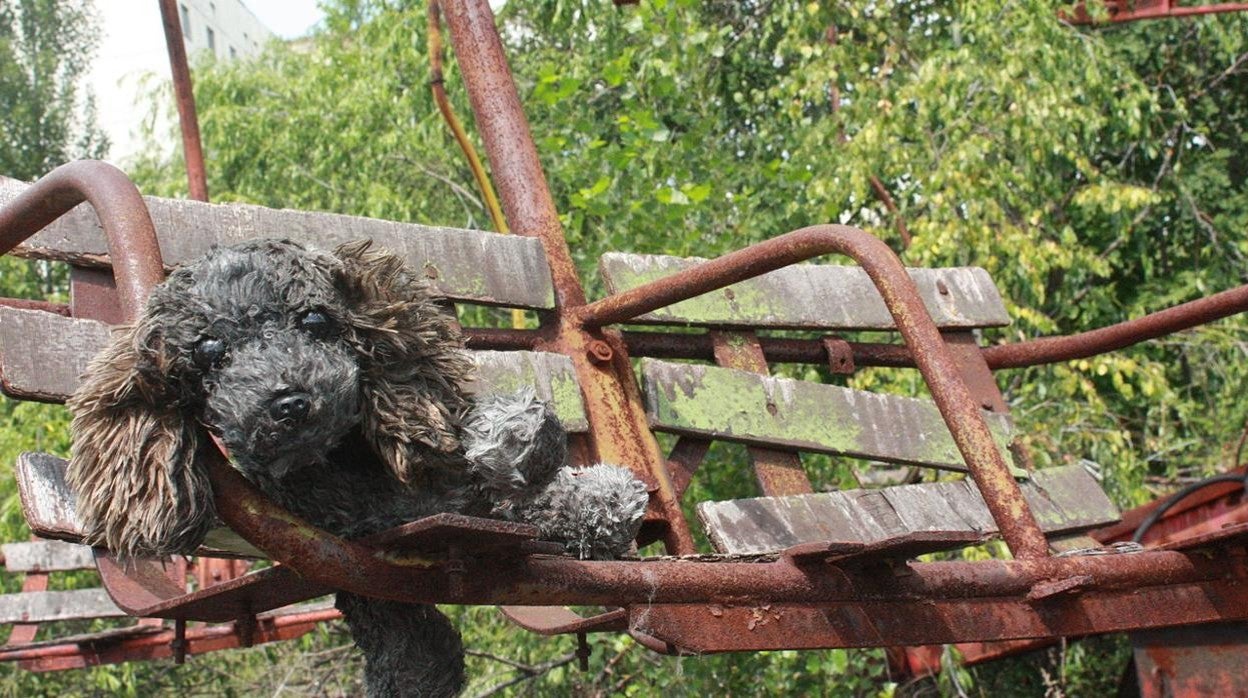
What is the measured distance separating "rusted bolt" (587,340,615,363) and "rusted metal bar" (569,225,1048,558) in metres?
0.27

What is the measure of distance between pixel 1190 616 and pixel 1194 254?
18.4 feet

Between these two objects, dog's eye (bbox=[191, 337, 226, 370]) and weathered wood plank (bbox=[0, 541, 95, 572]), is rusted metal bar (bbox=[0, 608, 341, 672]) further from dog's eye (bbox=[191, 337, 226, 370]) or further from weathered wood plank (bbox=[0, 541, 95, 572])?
dog's eye (bbox=[191, 337, 226, 370])

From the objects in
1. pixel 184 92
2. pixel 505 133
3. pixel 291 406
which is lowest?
pixel 291 406

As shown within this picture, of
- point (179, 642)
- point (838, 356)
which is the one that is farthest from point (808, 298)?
point (179, 642)

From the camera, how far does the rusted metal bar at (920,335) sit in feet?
6.22

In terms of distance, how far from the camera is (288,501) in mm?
1446

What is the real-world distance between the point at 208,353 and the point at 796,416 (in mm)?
1439

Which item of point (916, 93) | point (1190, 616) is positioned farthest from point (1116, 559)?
point (916, 93)

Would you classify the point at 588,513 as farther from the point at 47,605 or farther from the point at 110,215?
the point at 47,605

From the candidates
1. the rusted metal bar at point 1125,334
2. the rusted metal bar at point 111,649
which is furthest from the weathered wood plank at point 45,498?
the rusted metal bar at point 111,649

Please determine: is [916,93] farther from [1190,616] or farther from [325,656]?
[1190,616]

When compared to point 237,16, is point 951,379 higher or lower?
lower

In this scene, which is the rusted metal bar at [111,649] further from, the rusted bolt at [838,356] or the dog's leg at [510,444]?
the dog's leg at [510,444]

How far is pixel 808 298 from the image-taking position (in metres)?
2.77
